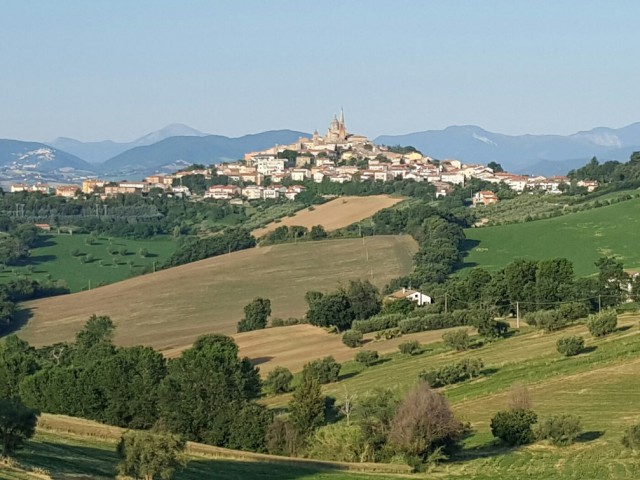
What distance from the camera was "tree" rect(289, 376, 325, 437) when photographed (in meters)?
34.4

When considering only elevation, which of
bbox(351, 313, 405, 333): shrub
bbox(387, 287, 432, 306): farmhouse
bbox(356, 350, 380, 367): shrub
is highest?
bbox(387, 287, 432, 306): farmhouse

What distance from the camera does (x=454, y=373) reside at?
42.4 m

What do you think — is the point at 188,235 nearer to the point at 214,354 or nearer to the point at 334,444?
the point at 214,354

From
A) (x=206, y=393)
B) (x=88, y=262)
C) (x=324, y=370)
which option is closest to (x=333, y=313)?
(x=324, y=370)

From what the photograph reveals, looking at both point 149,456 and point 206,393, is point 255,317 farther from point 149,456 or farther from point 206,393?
point 149,456

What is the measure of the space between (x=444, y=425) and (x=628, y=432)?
424 centimetres

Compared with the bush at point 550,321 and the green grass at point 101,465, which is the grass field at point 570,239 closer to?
the bush at point 550,321

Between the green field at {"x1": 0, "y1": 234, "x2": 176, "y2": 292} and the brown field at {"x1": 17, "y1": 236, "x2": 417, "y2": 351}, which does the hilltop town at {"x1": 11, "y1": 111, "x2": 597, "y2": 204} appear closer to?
the green field at {"x1": 0, "y1": 234, "x2": 176, "y2": 292}

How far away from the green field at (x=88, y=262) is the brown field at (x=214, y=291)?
9777 mm

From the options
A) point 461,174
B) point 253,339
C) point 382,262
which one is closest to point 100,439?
point 253,339

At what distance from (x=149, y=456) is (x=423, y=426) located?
885cm

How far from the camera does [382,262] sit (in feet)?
275

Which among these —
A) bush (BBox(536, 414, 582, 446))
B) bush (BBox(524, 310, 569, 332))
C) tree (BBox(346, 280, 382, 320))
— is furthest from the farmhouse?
bush (BBox(536, 414, 582, 446))

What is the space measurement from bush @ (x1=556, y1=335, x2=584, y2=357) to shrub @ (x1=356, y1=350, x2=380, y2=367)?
758cm
